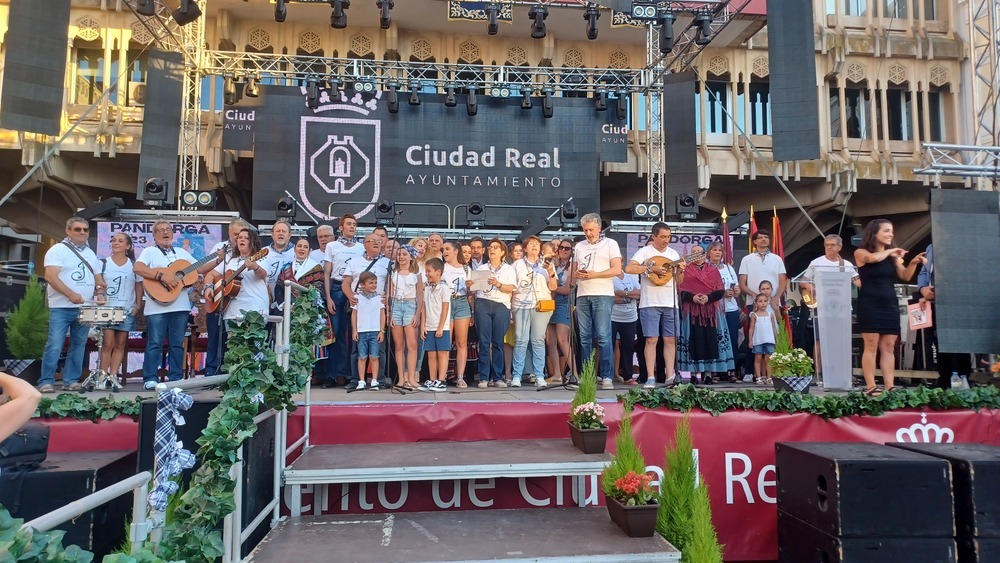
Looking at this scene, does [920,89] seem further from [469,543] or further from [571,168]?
[469,543]

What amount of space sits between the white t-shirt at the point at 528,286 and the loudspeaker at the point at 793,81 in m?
4.97

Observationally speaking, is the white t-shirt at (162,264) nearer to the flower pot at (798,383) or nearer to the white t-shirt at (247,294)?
the white t-shirt at (247,294)

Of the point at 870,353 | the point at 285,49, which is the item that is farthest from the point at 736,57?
the point at 870,353

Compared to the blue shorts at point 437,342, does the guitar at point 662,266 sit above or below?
above

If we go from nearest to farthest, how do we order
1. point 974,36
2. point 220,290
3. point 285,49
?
point 220,290
point 974,36
point 285,49

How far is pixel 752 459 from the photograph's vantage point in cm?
460

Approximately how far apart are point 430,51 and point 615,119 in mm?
5510

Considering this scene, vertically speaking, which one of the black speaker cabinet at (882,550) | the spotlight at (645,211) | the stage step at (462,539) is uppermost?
the spotlight at (645,211)

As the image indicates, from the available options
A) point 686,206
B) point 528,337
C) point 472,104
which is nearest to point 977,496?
point 528,337

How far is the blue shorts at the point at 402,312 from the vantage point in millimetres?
6156

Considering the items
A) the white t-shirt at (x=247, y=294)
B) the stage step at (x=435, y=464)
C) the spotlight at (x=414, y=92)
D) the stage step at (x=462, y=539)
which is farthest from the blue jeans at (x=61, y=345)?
the spotlight at (x=414, y=92)

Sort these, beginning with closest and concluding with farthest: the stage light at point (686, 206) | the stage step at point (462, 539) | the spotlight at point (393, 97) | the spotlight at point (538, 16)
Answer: the stage step at point (462, 539), the stage light at point (686, 206), the spotlight at point (538, 16), the spotlight at point (393, 97)

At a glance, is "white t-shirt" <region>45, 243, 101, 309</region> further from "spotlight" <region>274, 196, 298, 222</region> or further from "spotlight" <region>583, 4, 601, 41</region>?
"spotlight" <region>583, 4, 601, 41</region>

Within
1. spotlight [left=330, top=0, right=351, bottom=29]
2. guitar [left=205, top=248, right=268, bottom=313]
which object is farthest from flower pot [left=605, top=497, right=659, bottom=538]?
spotlight [left=330, top=0, right=351, bottom=29]
